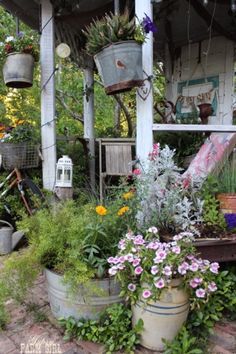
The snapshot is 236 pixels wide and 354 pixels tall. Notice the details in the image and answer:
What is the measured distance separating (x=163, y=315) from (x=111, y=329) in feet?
1.08

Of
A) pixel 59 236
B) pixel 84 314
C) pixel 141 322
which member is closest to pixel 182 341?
pixel 141 322

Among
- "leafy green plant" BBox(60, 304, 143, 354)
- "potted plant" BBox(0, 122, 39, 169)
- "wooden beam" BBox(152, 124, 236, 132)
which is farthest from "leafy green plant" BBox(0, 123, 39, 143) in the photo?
"leafy green plant" BBox(60, 304, 143, 354)

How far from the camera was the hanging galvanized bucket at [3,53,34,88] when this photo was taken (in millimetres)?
3215

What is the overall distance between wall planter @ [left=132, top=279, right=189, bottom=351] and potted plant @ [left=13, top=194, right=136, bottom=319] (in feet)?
0.85

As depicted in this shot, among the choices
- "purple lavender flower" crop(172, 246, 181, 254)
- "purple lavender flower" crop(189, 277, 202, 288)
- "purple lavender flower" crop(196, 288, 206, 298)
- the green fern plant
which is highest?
the green fern plant

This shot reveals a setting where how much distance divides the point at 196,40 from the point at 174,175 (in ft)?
10.2

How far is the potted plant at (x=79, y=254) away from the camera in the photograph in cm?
193

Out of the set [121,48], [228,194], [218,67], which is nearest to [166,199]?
[228,194]

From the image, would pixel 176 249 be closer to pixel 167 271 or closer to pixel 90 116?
pixel 167 271

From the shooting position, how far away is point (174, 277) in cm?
178

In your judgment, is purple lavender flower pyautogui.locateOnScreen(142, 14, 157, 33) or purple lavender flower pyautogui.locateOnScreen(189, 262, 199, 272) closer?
purple lavender flower pyautogui.locateOnScreen(189, 262, 199, 272)

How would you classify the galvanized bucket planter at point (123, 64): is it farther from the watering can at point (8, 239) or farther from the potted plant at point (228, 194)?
the watering can at point (8, 239)

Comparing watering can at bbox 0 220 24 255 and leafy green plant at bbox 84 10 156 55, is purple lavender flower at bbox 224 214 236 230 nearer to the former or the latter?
leafy green plant at bbox 84 10 156 55

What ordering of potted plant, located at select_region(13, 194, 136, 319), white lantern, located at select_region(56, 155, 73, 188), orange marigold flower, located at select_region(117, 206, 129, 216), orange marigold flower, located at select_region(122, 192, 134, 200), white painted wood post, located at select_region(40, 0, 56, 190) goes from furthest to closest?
white painted wood post, located at select_region(40, 0, 56, 190) < white lantern, located at select_region(56, 155, 73, 188) < orange marigold flower, located at select_region(122, 192, 134, 200) < orange marigold flower, located at select_region(117, 206, 129, 216) < potted plant, located at select_region(13, 194, 136, 319)
